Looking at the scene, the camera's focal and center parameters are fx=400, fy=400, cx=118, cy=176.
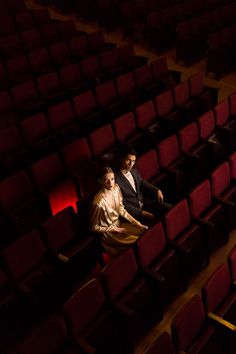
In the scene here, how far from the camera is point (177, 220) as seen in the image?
1.19 metres

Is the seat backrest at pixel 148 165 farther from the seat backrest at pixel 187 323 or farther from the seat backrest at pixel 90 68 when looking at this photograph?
the seat backrest at pixel 90 68

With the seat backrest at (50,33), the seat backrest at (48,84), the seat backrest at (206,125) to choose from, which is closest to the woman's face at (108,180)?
the seat backrest at (206,125)

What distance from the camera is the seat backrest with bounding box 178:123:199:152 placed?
1561mm

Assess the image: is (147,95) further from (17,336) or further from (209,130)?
(17,336)

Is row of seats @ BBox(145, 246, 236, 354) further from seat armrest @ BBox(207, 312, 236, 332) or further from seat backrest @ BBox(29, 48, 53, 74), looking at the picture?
seat backrest @ BBox(29, 48, 53, 74)

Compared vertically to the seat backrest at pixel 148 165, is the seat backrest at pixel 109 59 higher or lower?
higher

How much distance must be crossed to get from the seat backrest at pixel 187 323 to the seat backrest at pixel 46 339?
0.25 m

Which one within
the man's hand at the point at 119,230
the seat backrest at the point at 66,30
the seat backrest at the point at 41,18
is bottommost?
the man's hand at the point at 119,230

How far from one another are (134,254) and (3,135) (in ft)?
2.47

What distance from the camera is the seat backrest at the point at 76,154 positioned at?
145 centimetres

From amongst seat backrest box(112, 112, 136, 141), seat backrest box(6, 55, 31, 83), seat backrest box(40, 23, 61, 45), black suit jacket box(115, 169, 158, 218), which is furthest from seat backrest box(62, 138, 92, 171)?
seat backrest box(40, 23, 61, 45)

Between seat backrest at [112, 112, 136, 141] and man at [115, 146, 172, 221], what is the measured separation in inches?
14.5

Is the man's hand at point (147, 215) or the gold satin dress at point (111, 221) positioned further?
the man's hand at point (147, 215)

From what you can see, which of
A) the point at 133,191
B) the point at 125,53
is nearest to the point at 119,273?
the point at 133,191
